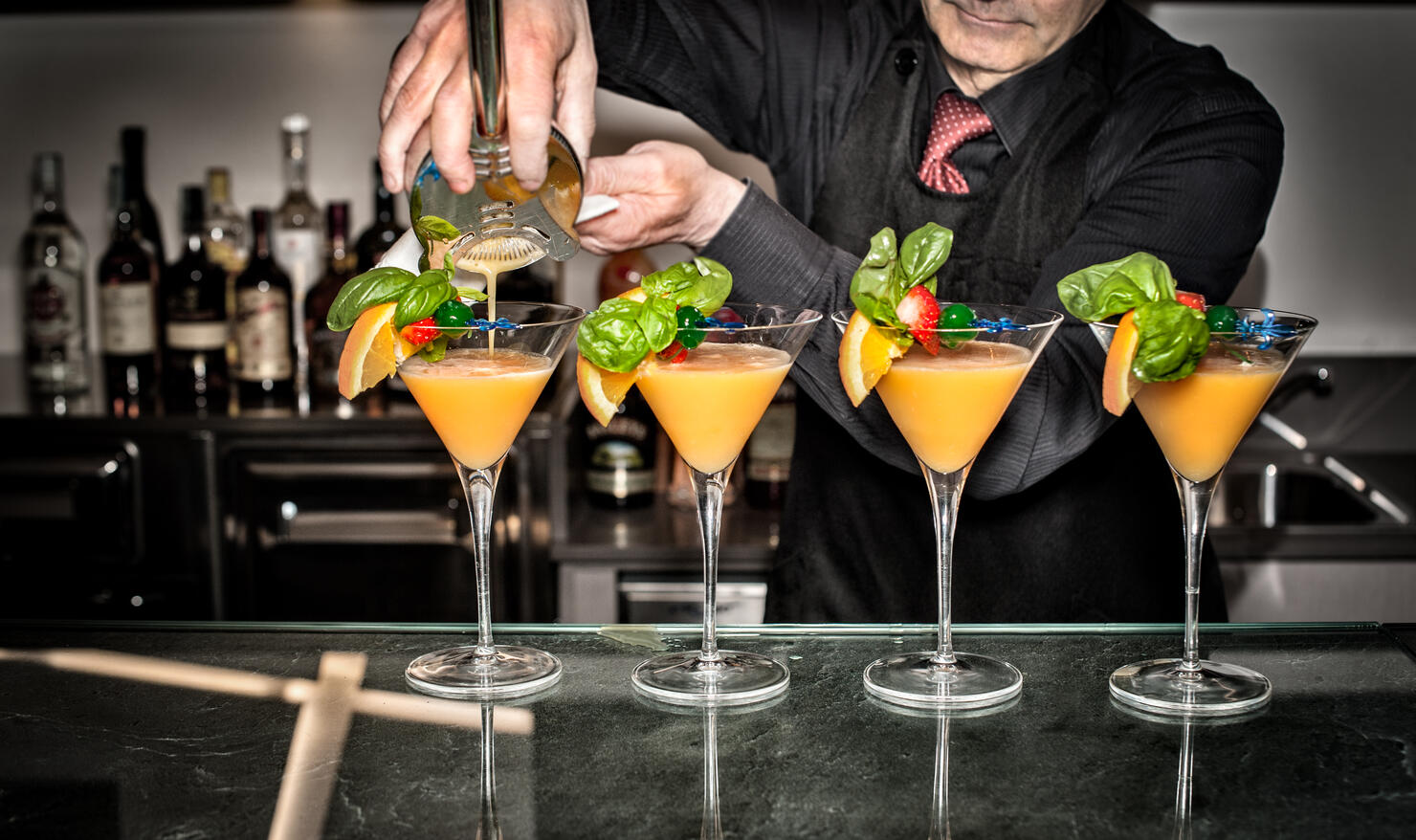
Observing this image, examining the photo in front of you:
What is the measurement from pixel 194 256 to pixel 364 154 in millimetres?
438

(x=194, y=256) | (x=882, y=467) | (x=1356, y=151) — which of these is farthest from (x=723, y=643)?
(x=1356, y=151)

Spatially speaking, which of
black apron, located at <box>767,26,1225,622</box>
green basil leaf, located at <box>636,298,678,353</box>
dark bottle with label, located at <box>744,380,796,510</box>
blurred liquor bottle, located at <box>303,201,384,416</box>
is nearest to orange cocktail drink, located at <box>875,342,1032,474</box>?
green basil leaf, located at <box>636,298,678,353</box>

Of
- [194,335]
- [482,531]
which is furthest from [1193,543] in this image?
[194,335]

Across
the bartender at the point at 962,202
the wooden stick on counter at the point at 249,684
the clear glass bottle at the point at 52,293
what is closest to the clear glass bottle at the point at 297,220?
the clear glass bottle at the point at 52,293

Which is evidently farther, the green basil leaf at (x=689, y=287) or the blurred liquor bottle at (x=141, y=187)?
the blurred liquor bottle at (x=141, y=187)

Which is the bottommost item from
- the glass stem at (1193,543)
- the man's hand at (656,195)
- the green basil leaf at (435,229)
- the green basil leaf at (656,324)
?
the glass stem at (1193,543)

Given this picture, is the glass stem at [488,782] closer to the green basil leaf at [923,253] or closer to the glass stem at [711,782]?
the glass stem at [711,782]

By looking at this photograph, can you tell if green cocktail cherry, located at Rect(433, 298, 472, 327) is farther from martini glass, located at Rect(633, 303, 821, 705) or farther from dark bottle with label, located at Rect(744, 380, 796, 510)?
dark bottle with label, located at Rect(744, 380, 796, 510)

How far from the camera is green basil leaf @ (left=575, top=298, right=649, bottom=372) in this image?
3.40 feet

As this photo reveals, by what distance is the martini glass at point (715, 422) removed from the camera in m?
1.11

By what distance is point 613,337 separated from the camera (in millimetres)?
1039

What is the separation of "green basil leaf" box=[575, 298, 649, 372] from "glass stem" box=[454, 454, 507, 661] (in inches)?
7.4

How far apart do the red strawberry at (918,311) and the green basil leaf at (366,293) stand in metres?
0.37

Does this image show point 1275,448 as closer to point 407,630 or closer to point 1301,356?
point 1301,356
